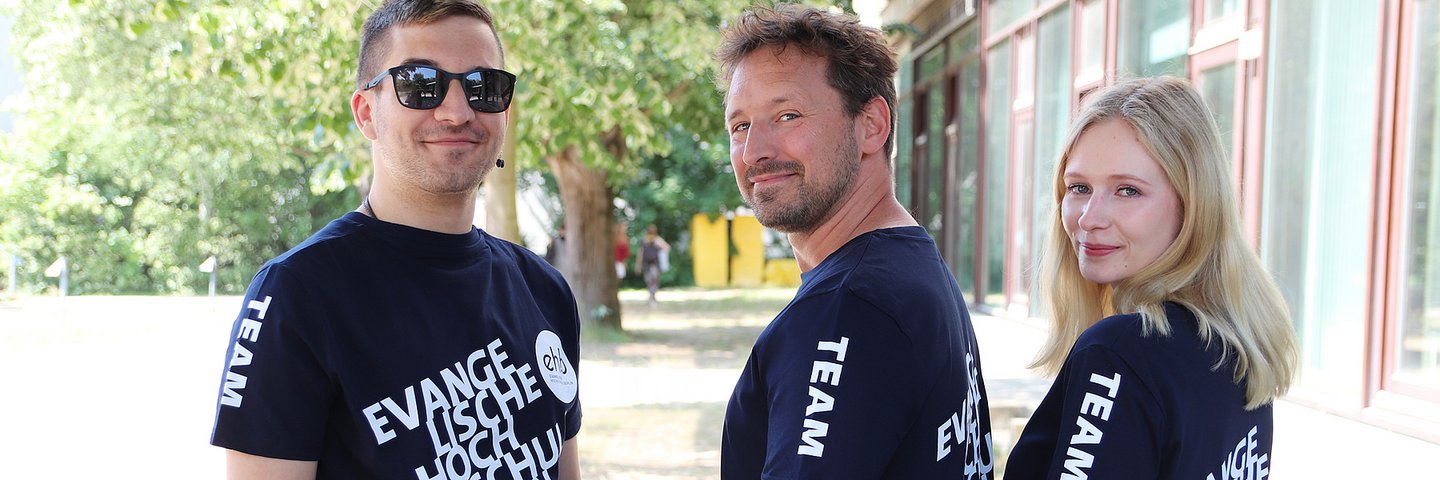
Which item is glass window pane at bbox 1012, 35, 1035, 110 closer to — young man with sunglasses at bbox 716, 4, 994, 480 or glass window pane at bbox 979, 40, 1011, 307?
glass window pane at bbox 979, 40, 1011, 307

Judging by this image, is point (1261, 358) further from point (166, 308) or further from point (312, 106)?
point (166, 308)

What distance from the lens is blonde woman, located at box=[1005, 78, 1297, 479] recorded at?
1696mm

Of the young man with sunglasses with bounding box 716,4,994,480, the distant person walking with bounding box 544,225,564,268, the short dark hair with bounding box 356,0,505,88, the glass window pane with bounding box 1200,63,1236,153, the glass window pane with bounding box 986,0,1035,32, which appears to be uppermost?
the glass window pane with bounding box 986,0,1035,32

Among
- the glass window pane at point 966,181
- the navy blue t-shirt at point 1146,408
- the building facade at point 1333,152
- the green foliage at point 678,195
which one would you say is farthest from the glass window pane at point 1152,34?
the green foliage at point 678,195

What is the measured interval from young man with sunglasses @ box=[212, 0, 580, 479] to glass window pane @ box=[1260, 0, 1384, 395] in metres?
5.14

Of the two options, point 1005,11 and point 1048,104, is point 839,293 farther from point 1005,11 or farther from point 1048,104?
point 1005,11

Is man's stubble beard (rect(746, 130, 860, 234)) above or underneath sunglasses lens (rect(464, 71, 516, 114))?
underneath

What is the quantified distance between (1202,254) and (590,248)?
13736 millimetres

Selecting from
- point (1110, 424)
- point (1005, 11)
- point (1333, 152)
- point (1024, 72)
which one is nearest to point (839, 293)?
point (1110, 424)

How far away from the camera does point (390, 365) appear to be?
2.00m

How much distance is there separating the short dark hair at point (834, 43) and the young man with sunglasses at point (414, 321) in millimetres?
646

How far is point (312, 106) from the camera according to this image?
24.5 ft

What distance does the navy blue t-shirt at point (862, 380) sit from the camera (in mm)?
1587

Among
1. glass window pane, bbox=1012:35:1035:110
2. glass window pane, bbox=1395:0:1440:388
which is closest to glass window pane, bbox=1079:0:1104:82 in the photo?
glass window pane, bbox=1012:35:1035:110
